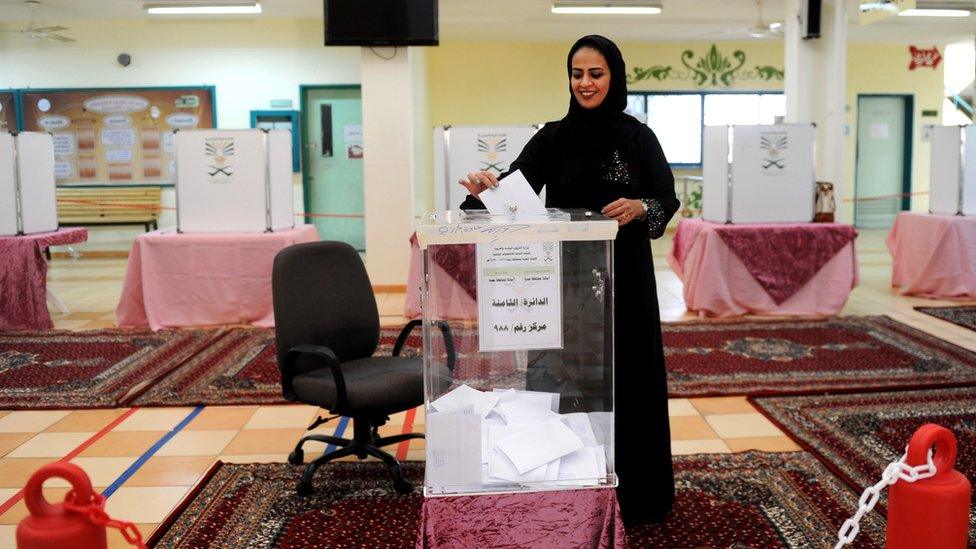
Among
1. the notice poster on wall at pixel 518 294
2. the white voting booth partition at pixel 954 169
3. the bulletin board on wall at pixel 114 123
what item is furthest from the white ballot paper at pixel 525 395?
the bulletin board on wall at pixel 114 123

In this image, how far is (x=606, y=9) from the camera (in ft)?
30.5

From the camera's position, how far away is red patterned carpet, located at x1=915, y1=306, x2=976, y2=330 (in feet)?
19.4

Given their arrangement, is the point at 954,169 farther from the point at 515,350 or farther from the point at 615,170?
the point at 515,350

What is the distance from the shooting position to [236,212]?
19.6 feet

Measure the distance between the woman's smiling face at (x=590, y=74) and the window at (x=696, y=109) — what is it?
10479 millimetres

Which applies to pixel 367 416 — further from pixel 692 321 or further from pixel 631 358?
pixel 692 321

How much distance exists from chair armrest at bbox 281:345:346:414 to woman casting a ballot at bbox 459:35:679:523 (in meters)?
0.90

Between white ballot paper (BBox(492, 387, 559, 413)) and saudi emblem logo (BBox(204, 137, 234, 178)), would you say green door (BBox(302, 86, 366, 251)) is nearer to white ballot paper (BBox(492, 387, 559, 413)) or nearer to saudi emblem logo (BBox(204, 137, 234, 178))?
saudi emblem logo (BBox(204, 137, 234, 178))

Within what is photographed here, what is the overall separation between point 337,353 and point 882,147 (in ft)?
37.3

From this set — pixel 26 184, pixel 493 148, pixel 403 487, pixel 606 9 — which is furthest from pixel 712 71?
pixel 403 487

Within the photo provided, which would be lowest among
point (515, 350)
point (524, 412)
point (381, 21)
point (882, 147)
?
point (524, 412)

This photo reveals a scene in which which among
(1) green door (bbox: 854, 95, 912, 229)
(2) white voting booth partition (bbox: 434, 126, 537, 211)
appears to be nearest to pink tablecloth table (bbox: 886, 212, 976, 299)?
(2) white voting booth partition (bbox: 434, 126, 537, 211)

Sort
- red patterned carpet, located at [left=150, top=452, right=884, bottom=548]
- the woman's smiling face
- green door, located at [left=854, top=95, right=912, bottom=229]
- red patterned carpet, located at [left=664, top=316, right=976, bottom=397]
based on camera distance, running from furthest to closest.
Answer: green door, located at [left=854, top=95, right=912, bottom=229] < red patterned carpet, located at [left=664, top=316, right=976, bottom=397] < red patterned carpet, located at [left=150, top=452, right=884, bottom=548] < the woman's smiling face

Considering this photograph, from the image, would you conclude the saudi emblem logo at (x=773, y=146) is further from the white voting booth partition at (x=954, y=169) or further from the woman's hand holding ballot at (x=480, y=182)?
the woman's hand holding ballot at (x=480, y=182)
